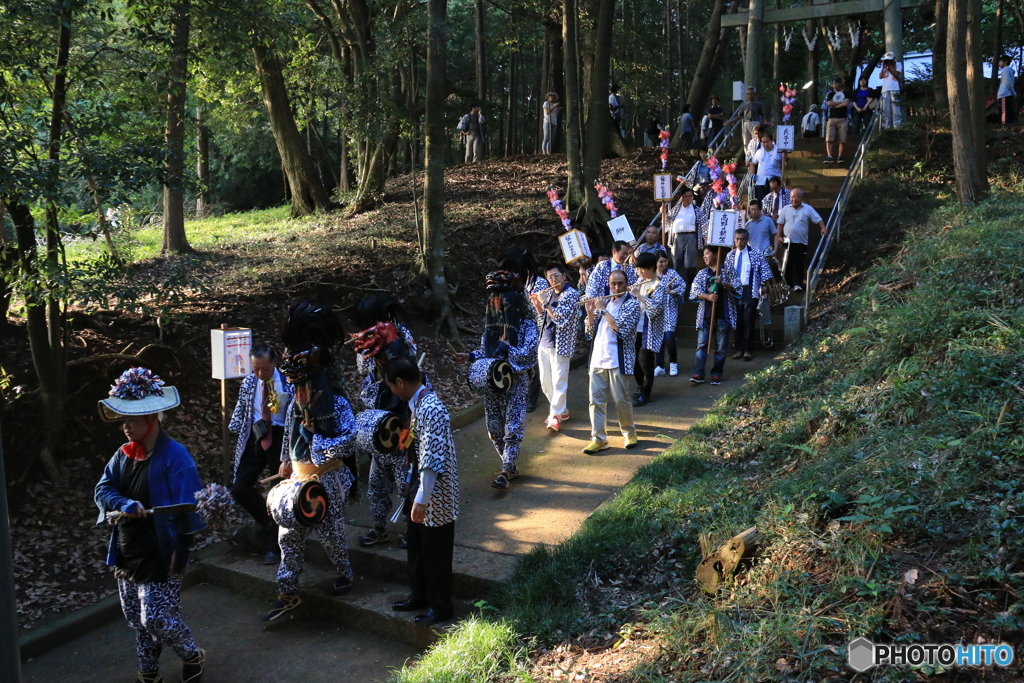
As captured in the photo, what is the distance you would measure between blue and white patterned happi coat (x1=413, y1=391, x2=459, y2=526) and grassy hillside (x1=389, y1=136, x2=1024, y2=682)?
74cm

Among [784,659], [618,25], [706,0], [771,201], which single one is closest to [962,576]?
[784,659]

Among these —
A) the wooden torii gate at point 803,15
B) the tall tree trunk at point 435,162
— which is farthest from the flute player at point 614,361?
the wooden torii gate at point 803,15

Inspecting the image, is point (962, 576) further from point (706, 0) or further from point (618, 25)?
point (706, 0)

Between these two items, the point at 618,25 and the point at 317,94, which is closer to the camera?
the point at 317,94

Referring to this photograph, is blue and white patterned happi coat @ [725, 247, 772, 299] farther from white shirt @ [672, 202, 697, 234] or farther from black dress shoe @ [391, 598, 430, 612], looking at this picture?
black dress shoe @ [391, 598, 430, 612]

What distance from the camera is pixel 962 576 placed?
12.7ft

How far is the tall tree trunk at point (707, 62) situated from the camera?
21078mm

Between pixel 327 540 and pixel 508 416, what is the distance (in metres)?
2.07

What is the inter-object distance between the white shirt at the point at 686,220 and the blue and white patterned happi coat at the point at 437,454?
844cm

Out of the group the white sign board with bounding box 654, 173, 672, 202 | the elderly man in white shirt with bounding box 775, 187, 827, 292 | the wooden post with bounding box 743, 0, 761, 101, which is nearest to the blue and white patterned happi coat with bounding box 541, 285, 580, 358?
the white sign board with bounding box 654, 173, 672, 202

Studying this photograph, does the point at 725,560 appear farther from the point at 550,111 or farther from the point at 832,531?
the point at 550,111

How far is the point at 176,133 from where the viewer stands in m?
10.8

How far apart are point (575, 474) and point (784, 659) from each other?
3.84 m

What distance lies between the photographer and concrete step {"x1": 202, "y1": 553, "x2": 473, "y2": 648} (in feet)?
18.4
